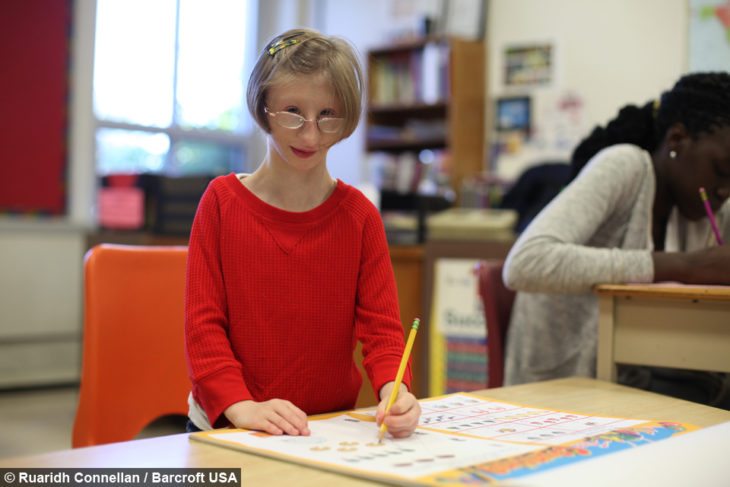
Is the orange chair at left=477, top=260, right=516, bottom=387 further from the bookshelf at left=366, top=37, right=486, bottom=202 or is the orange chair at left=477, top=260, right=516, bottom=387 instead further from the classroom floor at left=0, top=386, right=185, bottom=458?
the bookshelf at left=366, top=37, right=486, bottom=202

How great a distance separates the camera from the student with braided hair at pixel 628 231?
1.37m

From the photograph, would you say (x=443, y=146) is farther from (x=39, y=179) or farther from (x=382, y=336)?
(x=382, y=336)

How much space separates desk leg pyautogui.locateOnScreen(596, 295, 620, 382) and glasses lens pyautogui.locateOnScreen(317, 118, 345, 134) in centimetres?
59

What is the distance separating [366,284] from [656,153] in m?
0.85

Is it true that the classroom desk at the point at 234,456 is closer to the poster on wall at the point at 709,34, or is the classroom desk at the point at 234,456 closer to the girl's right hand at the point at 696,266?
the girl's right hand at the point at 696,266

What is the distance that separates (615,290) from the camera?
124 centimetres

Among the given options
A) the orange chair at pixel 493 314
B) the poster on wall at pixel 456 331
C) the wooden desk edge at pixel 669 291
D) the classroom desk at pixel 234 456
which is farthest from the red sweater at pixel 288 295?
the poster on wall at pixel 456 331

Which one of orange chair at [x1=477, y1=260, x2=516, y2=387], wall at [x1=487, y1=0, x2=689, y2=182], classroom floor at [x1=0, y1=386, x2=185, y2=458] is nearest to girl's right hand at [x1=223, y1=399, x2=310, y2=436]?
orange chair at [x1=477, y1=260, x2=516, y2=387]

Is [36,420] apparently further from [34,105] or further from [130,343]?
[130,343]

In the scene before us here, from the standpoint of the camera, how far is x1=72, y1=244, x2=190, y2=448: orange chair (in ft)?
4.03

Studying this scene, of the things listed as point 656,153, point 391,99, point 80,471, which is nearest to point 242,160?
point 391,99

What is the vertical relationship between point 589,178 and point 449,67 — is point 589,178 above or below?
below

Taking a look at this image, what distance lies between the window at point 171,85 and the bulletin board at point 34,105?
0.81ft

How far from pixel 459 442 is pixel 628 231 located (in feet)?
3.16
